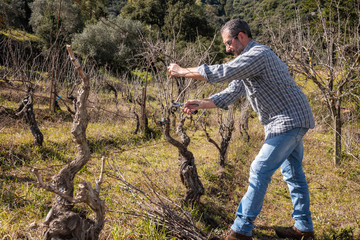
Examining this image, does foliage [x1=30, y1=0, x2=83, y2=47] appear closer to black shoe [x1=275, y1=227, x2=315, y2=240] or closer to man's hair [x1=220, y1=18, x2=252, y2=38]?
man's hair [x1=220, y1=18, x2=252, y2=38]

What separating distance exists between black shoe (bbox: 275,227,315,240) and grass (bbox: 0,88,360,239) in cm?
18

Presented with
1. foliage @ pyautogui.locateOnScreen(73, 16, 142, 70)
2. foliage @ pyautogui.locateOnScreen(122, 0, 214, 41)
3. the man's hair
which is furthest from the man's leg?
foliage @ pyautogui.locateOnScreen(122, 0, 214, 41)

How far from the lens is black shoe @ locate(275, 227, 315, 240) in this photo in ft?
7.72

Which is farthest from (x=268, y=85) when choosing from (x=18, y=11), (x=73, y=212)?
(x=18, y=11)

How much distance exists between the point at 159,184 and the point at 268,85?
7.87 ft

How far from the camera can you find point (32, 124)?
4.68 meters

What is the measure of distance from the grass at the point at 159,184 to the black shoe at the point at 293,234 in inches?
7.0

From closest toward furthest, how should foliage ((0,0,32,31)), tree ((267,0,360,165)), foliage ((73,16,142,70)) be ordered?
tree ((267,0,360,165)) → foliage ((0,0,32,31)) → foliage ((73,16,142,70))

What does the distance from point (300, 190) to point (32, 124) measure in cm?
471

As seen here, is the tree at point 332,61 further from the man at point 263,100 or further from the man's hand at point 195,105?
the man's hand at point 195,105

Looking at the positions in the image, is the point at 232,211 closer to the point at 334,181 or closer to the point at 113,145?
the point at 334,181

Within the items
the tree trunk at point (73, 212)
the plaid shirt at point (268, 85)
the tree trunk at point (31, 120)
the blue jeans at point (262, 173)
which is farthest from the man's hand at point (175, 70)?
the tree trunk at point (31, 120)

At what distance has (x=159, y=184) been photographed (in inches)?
147

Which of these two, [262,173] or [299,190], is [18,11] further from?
[299,190]
